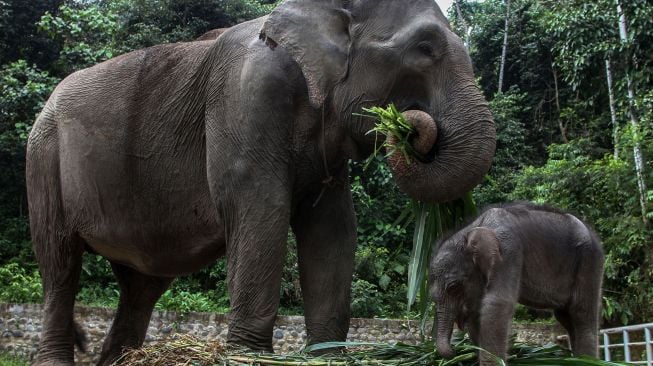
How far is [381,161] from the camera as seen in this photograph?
496 inches

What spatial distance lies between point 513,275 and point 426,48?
1602mm

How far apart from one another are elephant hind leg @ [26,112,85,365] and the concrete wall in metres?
6.03

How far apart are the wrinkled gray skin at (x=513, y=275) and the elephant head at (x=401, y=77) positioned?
0.56 metres

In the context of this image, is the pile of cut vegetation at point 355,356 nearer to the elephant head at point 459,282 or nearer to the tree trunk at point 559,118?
the elephant head at point 459,282

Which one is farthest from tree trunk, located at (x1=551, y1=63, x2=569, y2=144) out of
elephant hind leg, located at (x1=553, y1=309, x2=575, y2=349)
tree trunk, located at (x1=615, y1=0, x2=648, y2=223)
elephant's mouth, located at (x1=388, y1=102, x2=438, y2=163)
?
elephant hind leg, located at (x1=553, y1=309, x2=575, y2=349)

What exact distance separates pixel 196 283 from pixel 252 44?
11.2 m

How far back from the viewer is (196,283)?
15.9m

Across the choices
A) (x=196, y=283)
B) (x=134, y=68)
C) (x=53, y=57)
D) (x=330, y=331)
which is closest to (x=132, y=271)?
Answer: (x=134, y=68)

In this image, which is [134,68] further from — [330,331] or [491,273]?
[491,273]

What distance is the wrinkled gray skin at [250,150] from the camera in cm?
476

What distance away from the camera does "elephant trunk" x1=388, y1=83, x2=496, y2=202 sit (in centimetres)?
435

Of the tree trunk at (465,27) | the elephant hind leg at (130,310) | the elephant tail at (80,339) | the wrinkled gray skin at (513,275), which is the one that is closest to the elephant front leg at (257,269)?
the wrinkled gray skin at (513,275)

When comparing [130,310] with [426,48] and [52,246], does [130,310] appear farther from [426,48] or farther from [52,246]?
[426,48]

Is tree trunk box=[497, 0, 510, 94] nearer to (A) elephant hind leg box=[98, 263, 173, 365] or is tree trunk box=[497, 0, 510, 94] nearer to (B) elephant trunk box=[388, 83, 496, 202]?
(A) elephant hind leg box=[98, 263, 173, 365]
